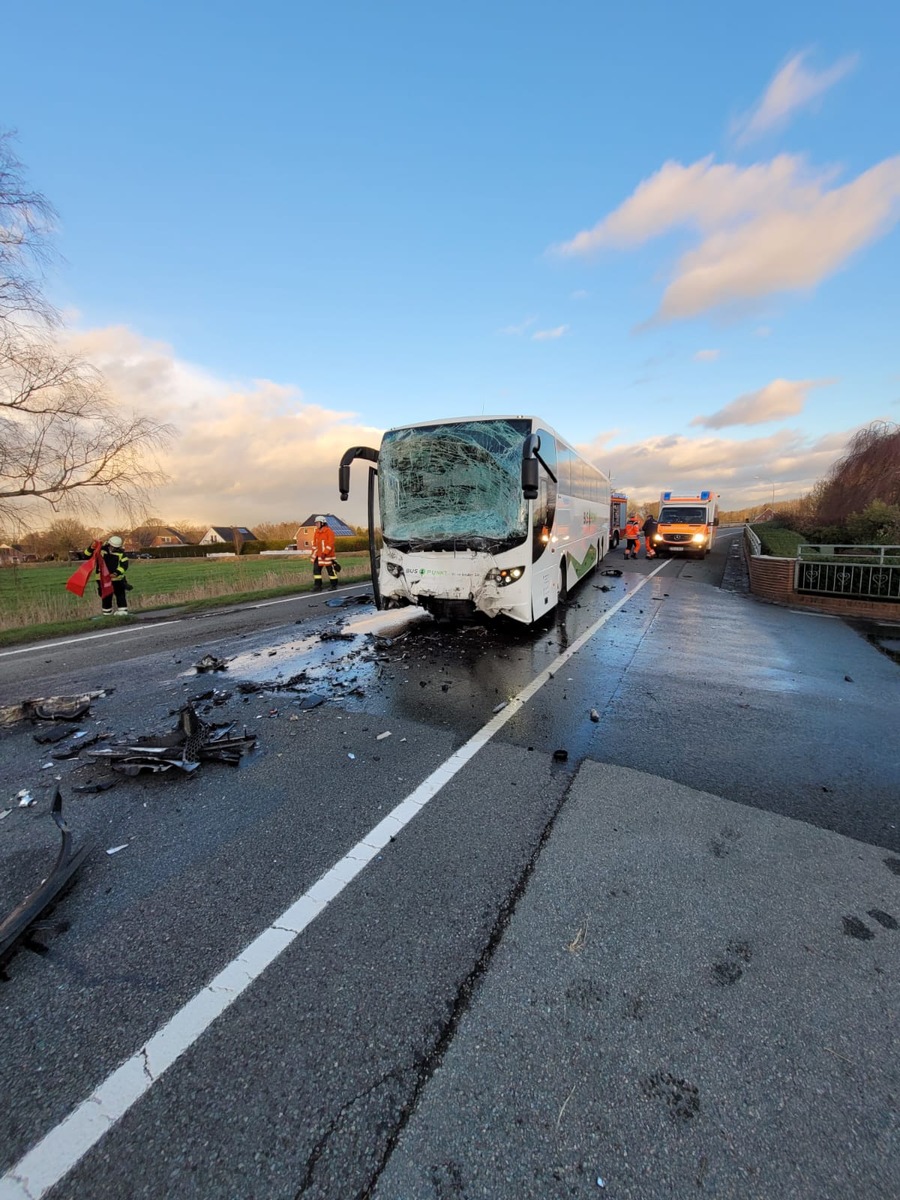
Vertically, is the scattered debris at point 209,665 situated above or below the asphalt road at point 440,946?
above

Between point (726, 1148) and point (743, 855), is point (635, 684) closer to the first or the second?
point (743, 855)

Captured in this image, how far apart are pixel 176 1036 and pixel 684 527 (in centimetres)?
2576

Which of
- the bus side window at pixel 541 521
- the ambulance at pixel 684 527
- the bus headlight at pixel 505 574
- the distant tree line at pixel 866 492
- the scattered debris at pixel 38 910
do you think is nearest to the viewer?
the scattered debris at pixel 38 910

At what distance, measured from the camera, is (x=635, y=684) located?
5.73 metres

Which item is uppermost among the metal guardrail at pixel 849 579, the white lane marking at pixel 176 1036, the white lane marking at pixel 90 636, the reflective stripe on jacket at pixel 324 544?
the reflective stripe on jacket at pixel 324 544

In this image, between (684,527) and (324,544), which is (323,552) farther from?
(684,527)

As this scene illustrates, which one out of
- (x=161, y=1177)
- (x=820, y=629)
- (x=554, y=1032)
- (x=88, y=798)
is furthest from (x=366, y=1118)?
(x=820, y=629)

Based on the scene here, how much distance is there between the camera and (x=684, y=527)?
2392 centimetres

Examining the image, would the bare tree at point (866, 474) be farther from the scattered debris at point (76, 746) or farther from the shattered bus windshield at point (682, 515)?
the scattered debris at point (76, 746)

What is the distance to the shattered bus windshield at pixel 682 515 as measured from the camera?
24.1 m

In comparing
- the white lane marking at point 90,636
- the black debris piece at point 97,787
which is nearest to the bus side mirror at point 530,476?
the black debris piece at point 97,787

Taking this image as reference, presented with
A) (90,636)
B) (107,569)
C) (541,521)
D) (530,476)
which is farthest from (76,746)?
(107,569)

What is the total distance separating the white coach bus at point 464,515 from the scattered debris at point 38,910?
5.22 meters

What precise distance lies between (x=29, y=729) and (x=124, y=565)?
348 inches
